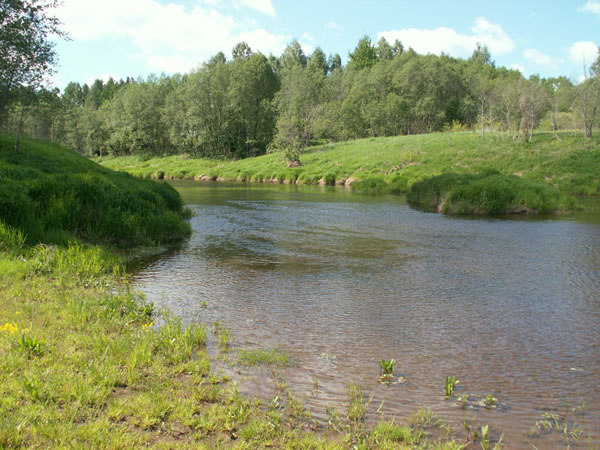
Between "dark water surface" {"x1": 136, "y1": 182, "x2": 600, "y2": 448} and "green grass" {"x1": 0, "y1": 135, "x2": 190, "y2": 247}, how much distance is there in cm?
152

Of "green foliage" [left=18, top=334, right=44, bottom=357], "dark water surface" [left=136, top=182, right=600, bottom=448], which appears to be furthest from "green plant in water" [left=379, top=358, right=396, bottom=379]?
"green foliage" [left=18, top=334, right=44, bottom=357]

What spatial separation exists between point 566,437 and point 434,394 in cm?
150

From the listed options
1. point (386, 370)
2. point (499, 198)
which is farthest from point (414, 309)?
point (499, 198)

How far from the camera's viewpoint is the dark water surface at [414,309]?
5.85 m

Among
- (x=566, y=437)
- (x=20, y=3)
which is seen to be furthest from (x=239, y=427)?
(x=20, y=3)

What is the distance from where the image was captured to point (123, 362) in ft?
19.1

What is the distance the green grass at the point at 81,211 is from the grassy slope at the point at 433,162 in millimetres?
27763

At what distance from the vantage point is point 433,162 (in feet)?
152

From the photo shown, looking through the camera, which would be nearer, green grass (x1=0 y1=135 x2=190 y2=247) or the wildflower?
the wildflower

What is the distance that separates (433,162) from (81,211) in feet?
128

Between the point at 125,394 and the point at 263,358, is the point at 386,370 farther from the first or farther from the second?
the point at 125,394

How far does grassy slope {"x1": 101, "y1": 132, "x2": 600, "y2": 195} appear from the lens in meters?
39.7

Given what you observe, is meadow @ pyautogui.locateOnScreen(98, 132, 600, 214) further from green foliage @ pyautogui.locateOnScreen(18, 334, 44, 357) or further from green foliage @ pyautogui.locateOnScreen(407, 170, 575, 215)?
green foliage @ pyautogui.locateOnScreen(18, 334, 44, 357)

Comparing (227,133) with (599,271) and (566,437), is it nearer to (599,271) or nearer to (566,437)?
(599,271)
